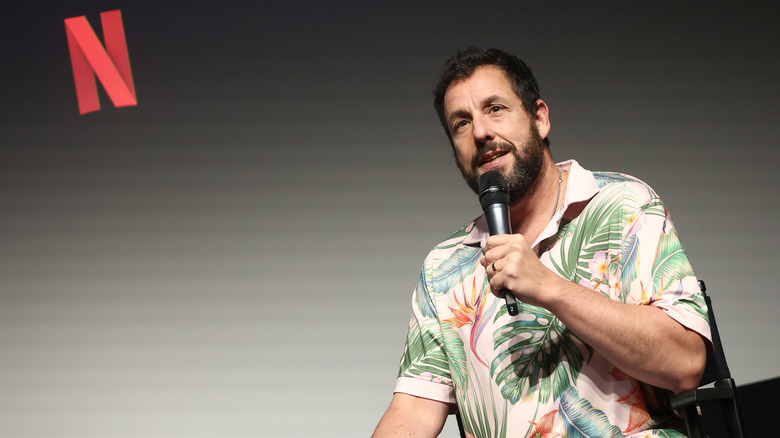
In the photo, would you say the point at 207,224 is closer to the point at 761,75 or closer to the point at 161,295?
the point at 161,295

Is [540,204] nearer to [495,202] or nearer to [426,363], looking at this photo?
[495,202]

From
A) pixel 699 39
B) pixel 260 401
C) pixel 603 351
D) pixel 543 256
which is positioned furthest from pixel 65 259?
pixel 699 39

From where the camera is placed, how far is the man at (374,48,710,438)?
1.05 metres

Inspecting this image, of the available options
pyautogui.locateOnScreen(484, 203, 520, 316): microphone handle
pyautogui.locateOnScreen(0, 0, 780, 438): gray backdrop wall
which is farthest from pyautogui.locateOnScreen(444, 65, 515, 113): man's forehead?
pyautogui.locateOnScreen(0, 0, 780, 438): gray backdrop wall

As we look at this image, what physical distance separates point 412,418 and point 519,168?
1.91 ft

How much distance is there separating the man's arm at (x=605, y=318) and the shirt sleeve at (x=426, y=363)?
462 millimetres

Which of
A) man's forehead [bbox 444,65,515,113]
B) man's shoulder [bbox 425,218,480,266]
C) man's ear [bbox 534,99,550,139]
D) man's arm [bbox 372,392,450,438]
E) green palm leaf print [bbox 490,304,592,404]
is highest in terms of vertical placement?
man's forehead [bbox 444,65,515,113]

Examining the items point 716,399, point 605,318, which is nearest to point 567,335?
point 605,318

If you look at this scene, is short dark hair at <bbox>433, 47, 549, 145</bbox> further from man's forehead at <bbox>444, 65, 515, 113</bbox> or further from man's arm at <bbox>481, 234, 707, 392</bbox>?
man's arm at <bbox>481, 234, 707, 392</bbox>

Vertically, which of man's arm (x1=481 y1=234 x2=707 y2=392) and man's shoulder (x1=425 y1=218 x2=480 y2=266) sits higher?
man's shoulder (x1=425 y1=218 x2=480 y2=266)

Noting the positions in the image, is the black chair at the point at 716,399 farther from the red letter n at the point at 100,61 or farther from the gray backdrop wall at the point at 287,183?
the red letter n at the point at 100,61

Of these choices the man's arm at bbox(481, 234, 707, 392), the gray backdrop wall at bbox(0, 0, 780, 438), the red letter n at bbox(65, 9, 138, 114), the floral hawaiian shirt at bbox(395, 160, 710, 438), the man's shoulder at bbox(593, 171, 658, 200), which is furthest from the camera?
the red letter n at bbox(65, 9, 138, 114)

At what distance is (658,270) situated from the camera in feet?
3.76

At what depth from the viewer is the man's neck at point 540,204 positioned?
1458 millimetres
